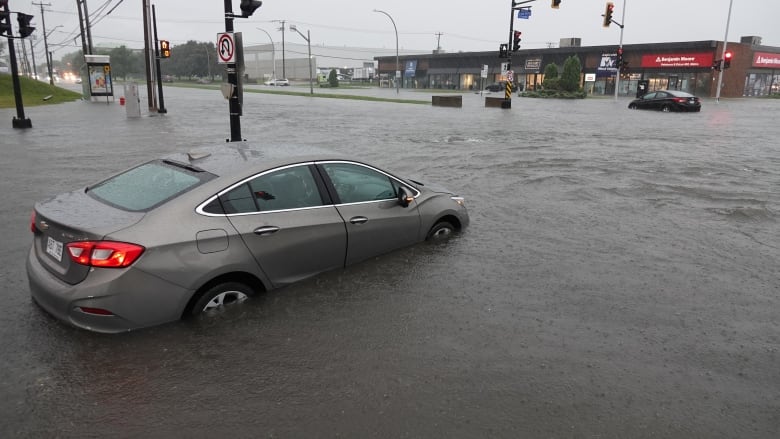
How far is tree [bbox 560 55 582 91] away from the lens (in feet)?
184

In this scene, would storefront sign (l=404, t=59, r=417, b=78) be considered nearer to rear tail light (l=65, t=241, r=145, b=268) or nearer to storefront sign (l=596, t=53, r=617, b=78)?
storefront sign (l=596, t=53, r=617, b=78)

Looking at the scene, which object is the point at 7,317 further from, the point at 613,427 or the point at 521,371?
the point at 613,427

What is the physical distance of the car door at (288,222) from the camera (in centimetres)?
470

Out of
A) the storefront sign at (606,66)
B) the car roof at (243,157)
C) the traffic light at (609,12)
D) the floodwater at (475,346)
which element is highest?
the traffic light at (609,12)

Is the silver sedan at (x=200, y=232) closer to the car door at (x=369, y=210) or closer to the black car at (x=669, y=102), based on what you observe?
the car door at (x=369, y=210)

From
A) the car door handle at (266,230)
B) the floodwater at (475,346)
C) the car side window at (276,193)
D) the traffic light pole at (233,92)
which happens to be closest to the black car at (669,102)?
the floodwater at (475,346)

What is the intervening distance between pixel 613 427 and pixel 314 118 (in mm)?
24184

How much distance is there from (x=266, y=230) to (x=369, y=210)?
1.32 metres

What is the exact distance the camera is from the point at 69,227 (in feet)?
13.4

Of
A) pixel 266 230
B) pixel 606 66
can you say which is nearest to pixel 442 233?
pixel 266 230

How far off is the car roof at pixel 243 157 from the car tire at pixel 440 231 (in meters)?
1.63

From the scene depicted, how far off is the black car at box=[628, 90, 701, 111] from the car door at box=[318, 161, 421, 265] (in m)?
33.1

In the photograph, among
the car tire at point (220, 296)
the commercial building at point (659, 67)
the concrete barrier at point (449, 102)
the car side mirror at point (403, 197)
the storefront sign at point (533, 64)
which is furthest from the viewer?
the storefront sign at point (533, 64)

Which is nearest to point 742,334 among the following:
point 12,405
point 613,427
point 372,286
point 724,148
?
point 613,427
